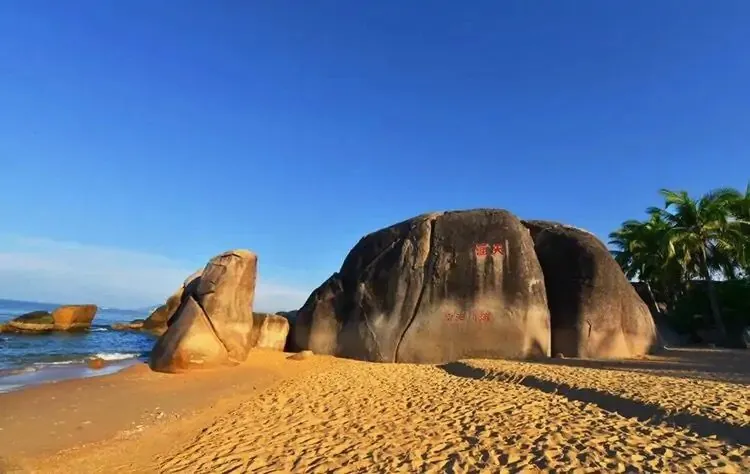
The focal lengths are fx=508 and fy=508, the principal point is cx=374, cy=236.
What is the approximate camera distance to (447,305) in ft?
56.3

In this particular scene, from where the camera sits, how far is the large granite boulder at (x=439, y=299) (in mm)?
16562

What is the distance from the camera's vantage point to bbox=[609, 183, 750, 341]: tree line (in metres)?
28.3

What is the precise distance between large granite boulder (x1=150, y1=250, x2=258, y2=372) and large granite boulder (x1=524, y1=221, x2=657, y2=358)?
1030 centimetres

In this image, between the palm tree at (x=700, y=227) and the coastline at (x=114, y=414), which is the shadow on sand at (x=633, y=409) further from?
the palm tree at (x=700, y=227)

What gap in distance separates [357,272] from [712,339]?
849 inches

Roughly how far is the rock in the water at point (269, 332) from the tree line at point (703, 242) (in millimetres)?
21779

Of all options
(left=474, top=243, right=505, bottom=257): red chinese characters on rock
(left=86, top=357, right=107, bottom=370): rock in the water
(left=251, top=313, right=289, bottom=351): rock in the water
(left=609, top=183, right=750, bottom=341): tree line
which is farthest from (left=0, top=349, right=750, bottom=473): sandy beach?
(left=609, top=183, right=750, bottom=341): tree line

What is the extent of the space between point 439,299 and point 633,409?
9.21m

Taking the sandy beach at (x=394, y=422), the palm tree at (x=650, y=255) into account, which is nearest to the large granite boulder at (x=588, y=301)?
the sandy beach at (x=394, y=422)

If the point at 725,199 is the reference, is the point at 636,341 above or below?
below

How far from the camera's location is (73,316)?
43.2 m

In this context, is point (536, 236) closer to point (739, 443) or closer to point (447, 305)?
point (447, 305)

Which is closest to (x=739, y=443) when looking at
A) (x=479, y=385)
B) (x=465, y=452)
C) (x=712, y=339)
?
(x=465, y=452)

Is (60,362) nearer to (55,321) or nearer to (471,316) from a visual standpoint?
(471,316)
